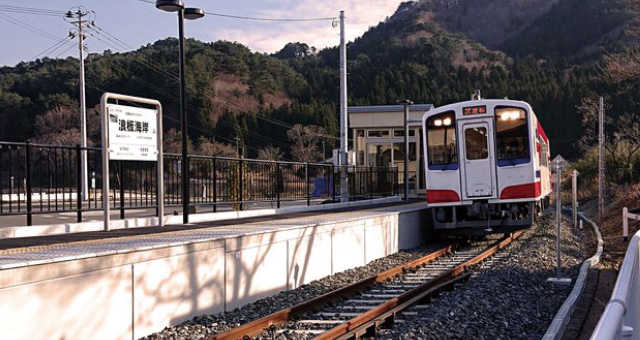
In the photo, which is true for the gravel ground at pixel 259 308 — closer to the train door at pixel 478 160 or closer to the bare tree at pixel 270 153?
the train door at pixel 478 160

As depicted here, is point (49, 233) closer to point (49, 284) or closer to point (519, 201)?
point (49, 284)

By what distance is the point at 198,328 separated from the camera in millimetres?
7414

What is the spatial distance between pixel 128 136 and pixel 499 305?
19.5ft

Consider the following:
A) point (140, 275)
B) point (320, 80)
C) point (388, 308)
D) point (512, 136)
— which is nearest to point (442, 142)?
point (512, 136)

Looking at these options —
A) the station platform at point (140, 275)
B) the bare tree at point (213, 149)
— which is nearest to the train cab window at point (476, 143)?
the station platform at point (140, 275)

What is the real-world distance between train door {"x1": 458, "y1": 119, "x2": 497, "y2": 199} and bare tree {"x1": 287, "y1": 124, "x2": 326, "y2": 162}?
6043 cm

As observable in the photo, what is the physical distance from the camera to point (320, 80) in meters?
102

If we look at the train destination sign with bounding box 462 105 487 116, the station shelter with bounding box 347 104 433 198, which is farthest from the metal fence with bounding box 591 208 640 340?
the station shelter with bounding box 347 104 433 198

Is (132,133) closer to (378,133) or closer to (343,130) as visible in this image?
(343,130)

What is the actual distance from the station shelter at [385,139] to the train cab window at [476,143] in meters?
12.9

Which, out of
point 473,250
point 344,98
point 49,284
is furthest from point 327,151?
point 49,284

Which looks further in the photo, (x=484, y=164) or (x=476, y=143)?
(x=476, y=143)

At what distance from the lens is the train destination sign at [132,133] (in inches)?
367

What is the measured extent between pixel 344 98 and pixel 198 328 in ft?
60.6
